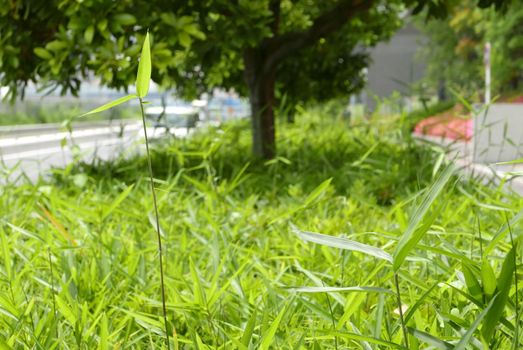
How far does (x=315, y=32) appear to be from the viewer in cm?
675

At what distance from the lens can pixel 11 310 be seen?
1710 millimetres

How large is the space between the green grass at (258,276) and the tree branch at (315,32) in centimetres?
232

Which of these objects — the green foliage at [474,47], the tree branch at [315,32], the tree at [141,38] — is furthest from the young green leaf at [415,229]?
the green foliage at [474,47]

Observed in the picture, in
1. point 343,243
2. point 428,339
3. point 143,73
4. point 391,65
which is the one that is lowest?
point 391,65

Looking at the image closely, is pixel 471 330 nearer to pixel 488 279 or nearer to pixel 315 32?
pixel 488 279

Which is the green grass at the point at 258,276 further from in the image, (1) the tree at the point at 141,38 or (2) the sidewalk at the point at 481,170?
(1) the tree at the point at 141,38

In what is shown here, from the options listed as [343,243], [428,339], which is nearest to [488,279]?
[428,339]

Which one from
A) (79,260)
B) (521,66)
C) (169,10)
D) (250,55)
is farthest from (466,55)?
(79,260)

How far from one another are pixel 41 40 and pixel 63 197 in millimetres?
2099

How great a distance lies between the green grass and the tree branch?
7.60ft

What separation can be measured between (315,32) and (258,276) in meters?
4.65

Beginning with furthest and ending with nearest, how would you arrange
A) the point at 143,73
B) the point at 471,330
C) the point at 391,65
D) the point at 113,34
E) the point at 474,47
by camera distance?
the point at 391,65 < the point at 474,47 < the point at 113,34 < the point at 143,73 < the point at 471,330

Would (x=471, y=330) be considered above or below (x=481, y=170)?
above

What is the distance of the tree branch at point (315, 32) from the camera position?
6637 mm
